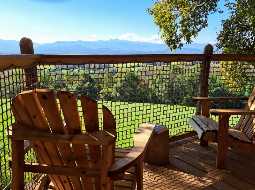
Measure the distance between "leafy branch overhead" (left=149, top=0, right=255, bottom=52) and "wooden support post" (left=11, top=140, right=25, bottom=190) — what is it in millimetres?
9298

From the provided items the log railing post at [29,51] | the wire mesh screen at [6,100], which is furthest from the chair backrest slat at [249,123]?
the wire mesh screen at [6,100]

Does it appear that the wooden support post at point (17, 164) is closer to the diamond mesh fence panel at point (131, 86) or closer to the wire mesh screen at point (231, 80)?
the diamond mesh fence panel at point (131, 86)

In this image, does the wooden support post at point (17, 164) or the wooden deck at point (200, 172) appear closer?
the wooden support post at point (17, 164)

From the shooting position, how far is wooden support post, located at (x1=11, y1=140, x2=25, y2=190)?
2295 millimetres

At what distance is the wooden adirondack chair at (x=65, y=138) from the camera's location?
2137mm

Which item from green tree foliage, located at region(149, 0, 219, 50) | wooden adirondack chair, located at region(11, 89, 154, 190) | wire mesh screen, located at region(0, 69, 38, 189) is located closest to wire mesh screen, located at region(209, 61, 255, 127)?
green tree foliage, located at region(149, 0, 219, 50)

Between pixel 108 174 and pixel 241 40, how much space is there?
9.53m

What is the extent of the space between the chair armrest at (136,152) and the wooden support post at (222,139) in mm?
1478

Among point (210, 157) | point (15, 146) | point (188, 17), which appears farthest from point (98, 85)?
point (188, 17)

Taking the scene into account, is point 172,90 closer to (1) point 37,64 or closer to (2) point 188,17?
(1) point 37,64

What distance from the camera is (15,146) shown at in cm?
229

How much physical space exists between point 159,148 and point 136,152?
2233 millimetres

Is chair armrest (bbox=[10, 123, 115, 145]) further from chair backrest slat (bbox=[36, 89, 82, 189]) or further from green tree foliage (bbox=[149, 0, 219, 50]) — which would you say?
green tree foliage (bbox=[149, 0, 219, 50])

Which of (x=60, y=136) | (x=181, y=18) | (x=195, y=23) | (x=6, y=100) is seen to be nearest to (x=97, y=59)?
(x=6, y=100)
